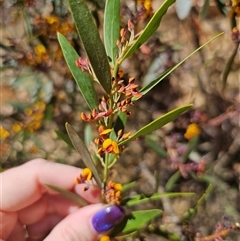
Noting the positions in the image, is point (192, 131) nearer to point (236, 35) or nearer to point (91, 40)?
point (236, 35)

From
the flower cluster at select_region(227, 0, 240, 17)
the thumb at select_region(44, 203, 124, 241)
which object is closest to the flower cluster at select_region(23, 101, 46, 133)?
the thumb at select_region(44, 203, 124, 241)

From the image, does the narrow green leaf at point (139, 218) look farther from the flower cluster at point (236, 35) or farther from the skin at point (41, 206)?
the flower cluster at point (236, 35)

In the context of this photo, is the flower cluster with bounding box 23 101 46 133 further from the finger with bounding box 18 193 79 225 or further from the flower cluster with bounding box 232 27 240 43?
the flower cluster with bounding box 232 27 240 43

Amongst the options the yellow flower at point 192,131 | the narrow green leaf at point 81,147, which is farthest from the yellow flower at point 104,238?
the yellow flower at point 192,131

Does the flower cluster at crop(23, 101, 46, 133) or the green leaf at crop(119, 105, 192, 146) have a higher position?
the green leaf at crop(119, 105, 192, 146)

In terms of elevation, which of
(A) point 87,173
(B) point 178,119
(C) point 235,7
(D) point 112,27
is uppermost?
(D) point 112,27

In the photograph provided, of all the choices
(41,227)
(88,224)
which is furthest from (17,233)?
(88,224)

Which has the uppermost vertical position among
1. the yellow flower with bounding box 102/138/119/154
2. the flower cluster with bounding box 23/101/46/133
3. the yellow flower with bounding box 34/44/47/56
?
the yellow flower with bounding box 34/44/47/56

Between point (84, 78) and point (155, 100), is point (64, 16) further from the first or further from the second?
point (84, 78)
